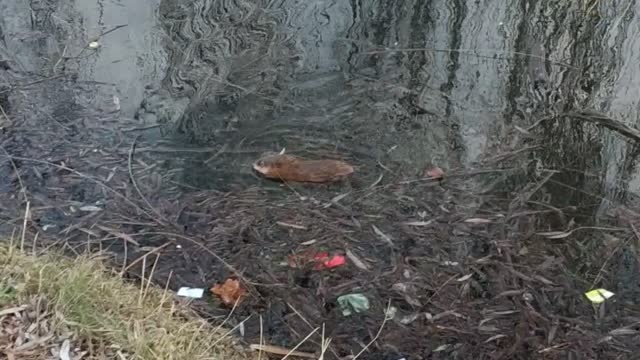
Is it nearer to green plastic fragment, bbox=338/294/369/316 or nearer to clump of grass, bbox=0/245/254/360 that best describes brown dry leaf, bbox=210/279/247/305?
clump of grass, bbox=0/245/254/360

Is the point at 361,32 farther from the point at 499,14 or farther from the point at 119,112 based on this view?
the point at 119,112

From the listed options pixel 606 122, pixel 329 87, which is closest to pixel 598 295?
pixel 606 122

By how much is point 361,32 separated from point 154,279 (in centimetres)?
233

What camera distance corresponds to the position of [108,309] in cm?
252

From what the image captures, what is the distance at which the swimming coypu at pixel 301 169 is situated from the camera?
138 inches

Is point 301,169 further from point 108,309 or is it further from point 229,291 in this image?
point 108,309

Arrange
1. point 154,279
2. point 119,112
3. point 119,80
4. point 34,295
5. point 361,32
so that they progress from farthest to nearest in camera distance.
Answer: point 361,32 < point 119,80 < point 119,112 < point 154,279 < point 34,295

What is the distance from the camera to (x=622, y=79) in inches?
170

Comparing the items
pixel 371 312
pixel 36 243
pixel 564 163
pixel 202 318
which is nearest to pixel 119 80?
pixel 36 243

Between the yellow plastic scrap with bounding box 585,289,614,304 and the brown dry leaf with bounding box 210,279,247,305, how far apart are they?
1364mm

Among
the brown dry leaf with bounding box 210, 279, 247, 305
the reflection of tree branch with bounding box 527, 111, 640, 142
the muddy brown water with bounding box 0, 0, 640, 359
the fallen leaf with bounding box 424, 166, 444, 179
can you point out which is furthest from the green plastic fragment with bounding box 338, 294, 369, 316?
the reflection of tree branch with bounding box 527, 111, 640, 142

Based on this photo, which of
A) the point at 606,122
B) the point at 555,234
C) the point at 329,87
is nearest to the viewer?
the point at 555,234

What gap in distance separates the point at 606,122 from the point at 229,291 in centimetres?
221

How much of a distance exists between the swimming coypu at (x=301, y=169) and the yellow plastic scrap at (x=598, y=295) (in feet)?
3.89
